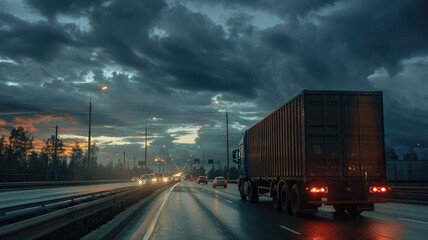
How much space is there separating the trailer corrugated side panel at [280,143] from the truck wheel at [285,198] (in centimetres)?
54

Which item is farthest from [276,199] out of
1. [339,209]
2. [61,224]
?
[61,224]

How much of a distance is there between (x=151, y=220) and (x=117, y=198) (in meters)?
1.34

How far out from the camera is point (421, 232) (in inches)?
407

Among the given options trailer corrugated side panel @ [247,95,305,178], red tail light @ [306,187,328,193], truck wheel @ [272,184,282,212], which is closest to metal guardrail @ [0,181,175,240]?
red tail light @ [306,187,328,193]

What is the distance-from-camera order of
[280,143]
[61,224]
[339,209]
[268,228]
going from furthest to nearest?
[280,143]
[339,209]
[268,228]
[61,224]

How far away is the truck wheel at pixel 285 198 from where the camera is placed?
1534 centimetres

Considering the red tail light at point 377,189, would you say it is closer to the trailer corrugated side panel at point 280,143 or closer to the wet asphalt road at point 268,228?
the wet asphalt road at point 268,228

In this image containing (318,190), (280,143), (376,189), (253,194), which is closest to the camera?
(318,190)

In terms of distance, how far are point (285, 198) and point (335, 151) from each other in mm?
3005

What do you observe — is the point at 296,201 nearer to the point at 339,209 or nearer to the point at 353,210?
the point at 353,210

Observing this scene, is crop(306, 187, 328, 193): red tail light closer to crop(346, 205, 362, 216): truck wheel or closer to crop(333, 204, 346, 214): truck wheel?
crop(346, 205, 362, 216): truck wheel

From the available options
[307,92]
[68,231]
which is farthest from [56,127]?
[68,231]

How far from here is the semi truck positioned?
1376 centimetres

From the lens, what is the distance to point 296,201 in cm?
1447
